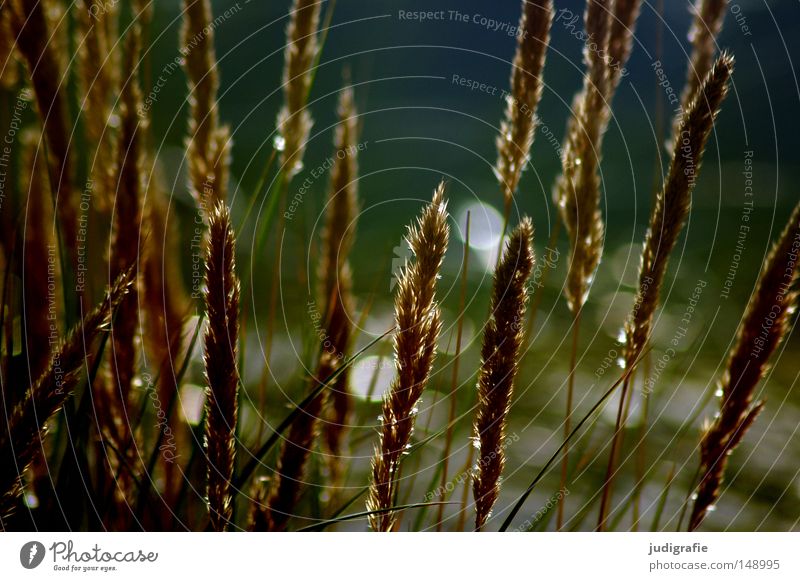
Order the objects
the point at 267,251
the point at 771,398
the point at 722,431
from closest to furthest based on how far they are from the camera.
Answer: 1. the point at 722,431
2. the point at 267,251
3. the point at 771,398

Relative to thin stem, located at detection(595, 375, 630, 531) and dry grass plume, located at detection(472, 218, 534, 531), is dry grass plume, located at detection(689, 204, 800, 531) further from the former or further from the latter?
dry grass plume, located at detection(472, 218, 534, 531)

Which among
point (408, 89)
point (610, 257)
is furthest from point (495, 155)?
point (610, 257)

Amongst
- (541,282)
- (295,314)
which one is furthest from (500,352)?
(295,314)

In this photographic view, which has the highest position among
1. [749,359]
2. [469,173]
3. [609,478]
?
[469,173]

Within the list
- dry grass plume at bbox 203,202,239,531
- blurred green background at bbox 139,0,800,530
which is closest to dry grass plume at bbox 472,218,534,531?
blurred green background at bbox 139,0,800,530

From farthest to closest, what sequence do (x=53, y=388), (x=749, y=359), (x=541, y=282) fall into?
(x=541, y=282)
(x=749, y=359)
(x=53, y=388)

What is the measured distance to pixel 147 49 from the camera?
0.80m

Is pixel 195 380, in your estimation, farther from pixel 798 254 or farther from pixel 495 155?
pixel 798 254

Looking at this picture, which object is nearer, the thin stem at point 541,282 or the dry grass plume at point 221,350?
the dry grass plume at point 221,350

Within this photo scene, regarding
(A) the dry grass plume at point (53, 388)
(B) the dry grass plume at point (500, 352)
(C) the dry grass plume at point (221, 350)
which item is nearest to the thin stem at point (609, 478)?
(B) the dry grass plume at point (500, 352)

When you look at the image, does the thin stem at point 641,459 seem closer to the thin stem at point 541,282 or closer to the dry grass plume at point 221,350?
the thin stem at point 541,282

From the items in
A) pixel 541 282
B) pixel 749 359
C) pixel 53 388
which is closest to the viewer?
pixel 53 388

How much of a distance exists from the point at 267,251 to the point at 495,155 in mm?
368

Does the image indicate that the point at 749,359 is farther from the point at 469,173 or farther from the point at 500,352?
the point at 469,173
